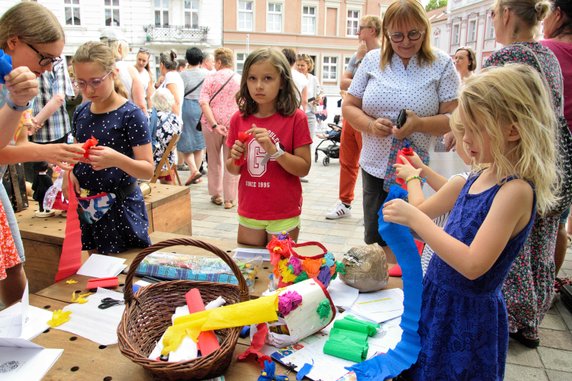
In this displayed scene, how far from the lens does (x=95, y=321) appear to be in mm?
1416

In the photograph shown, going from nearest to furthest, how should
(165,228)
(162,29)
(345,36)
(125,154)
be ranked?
(125,154), (165,228), (162,29), (345,36)

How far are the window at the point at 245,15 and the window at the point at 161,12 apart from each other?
496 centimetres

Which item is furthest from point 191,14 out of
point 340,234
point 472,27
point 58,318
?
point 58,318

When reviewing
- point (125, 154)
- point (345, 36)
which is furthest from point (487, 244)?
point (345, 36)

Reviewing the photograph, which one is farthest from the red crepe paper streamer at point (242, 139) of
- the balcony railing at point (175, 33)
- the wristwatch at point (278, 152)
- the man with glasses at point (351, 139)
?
the balcony railing at point (175, 33)

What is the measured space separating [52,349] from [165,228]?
6.87 feet

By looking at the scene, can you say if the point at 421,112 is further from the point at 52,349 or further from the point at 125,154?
the point at 52,349

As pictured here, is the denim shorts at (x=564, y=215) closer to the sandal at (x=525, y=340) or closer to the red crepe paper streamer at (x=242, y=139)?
the sandal at (x=525, y=340)

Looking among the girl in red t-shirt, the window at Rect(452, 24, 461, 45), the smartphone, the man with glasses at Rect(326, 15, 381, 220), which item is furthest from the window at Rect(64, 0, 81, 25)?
the smartphone

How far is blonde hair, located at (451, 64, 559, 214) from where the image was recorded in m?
1.12

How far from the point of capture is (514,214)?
1118 mm

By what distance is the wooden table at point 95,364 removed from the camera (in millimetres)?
1157

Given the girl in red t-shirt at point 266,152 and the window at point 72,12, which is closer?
the girl in red t-shirt at point 266,152

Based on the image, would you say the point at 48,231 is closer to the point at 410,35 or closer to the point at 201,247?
the point at 201,247
